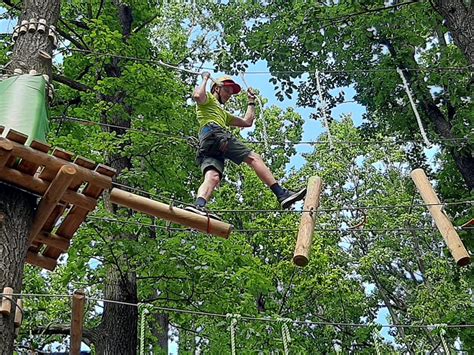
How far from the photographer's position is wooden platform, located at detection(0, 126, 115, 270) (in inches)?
137

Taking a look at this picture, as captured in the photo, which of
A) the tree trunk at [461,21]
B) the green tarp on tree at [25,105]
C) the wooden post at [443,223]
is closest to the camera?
the green tarp on tree at [25,105]

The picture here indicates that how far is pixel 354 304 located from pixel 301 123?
456 cm

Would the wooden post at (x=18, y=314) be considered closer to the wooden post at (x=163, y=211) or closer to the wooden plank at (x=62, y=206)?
the wooden plank at (x=62, y=206)

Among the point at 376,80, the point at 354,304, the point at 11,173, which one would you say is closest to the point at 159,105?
the point at 376,80

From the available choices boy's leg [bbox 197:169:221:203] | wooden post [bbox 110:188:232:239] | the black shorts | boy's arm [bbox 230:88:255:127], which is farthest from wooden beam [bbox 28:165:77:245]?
boy's arm [bbox 230:88:255:127]

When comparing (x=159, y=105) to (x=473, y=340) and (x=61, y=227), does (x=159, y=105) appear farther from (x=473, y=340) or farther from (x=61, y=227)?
(x=473, y=340)

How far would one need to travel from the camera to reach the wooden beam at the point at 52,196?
354 cm

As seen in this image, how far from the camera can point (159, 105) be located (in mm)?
7391

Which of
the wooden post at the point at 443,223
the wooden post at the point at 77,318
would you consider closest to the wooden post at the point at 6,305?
the wooden post at the point at 77,318

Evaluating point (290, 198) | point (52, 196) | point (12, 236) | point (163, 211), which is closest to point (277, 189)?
point (290, 198)

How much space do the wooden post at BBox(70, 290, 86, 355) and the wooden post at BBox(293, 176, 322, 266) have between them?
137cm

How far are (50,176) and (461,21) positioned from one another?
4.46 metres

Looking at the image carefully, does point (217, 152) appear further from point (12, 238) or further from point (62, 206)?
point (12, 238)

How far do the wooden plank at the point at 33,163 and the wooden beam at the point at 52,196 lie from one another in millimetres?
139
